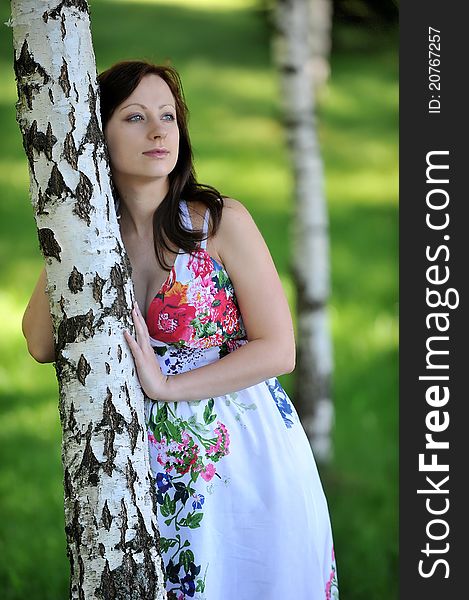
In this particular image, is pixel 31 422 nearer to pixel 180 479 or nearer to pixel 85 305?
pixel 180 479

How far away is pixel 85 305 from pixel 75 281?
5 centimetres

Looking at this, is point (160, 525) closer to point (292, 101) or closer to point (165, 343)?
point (165, 343)

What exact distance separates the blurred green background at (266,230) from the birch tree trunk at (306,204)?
0.19 m

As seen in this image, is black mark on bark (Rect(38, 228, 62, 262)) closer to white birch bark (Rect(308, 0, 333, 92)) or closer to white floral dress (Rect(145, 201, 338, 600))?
white floral dress (Rect(145, 201, 338, 600))

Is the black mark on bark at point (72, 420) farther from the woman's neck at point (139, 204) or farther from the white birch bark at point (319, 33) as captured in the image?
the white birch bark at point (319, 33)

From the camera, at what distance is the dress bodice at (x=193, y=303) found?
7.32ft

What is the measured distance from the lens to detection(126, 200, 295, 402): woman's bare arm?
7.20 ft

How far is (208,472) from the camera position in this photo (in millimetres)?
2236

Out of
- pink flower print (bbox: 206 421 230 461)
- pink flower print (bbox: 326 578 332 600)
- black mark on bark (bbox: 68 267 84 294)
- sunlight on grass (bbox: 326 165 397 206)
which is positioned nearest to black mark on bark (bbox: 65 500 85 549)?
pink flower print (bbox: 206 421 230 461)

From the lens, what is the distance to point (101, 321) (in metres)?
2.01

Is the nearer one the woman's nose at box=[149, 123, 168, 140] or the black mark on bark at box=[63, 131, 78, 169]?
the black mark on bark at box=[63, 131, 78, 169]

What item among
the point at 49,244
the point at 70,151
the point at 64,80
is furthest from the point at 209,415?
the point at 64,80

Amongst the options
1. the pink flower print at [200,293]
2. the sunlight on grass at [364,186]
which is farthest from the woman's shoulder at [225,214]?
the sunlight on grass at [364,186]

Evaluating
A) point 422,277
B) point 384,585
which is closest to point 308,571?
point 422,277
